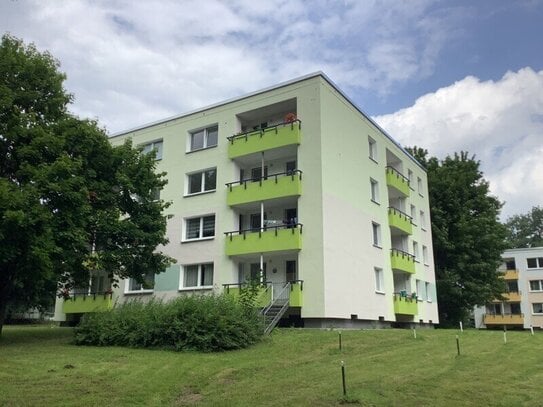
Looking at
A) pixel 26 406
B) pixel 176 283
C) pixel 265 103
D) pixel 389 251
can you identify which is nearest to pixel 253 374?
pixel 26 406

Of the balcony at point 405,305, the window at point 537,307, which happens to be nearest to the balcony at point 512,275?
the window at point 537,307

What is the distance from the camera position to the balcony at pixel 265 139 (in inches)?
1125

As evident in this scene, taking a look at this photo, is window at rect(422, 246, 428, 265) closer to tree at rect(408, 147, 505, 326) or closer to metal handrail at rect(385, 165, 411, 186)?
tree at rect(408, 147, 505, 326)

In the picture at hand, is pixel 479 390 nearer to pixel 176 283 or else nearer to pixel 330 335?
pixel 330 335

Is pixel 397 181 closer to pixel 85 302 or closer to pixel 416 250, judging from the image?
pixel 416 250

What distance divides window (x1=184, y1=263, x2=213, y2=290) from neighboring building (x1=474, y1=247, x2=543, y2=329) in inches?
1937

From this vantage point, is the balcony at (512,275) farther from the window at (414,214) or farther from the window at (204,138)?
the window at (204,138)

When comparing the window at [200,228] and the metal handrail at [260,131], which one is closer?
the metal handrail at [260,131]

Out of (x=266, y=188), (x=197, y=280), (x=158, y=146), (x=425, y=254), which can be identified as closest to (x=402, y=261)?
(x=425, y=254)

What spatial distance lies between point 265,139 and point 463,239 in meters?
22.1

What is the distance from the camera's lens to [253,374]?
13.9m

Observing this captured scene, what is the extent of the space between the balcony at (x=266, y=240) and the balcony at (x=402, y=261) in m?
9.68

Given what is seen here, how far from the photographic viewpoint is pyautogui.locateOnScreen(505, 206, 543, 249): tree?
98.5 metres

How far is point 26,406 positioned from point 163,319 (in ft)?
28.1
